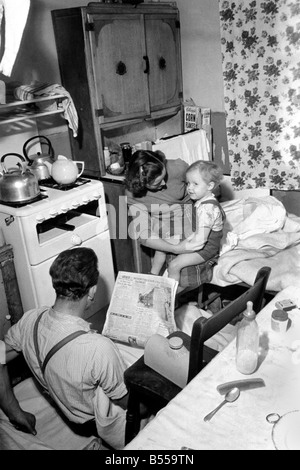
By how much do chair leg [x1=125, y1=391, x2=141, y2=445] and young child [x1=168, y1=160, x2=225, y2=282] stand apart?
110cm

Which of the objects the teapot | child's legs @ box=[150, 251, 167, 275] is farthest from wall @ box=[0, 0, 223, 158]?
child's legs @ box=[150, 251, 167, 275]

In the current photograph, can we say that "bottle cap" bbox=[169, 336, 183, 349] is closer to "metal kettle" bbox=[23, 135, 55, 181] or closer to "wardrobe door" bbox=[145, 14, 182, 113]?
"metal kettle" bbox=[23, 135, 55, 181]

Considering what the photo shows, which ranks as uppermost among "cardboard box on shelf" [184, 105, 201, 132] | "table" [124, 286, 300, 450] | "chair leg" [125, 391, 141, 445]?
"cardboard box on shelf" [184, 105, 201, 132]

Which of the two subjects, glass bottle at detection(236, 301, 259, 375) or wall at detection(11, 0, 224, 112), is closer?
glass bottle at detection(236, 301, 259, 375)

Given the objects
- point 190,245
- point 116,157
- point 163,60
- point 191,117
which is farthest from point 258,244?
point 163,60

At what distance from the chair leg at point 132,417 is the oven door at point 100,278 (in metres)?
1.21

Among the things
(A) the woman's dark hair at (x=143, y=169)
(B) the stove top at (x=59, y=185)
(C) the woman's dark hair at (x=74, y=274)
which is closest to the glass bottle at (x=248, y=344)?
(C) the woman's dark hair at (x=74, y=274)

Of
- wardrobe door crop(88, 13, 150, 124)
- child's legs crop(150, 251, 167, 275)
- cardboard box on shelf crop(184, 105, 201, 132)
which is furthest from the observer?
cardboard box on shelf crop(184, 105, 201, 132)

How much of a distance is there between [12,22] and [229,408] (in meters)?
2.14

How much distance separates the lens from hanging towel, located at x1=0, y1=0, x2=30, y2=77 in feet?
7.36

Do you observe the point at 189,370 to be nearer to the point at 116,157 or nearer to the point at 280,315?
the point at 280,315

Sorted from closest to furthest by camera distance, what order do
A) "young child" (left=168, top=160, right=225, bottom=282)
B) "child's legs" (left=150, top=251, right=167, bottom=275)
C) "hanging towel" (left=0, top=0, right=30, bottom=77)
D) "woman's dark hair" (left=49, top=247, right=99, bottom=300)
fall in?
"woman's dark hair" (left=49, top=247, right=99, bottom=300)
"hanging towel" (left=0, top=0, right=30, bottom=77)
"young child" (left=168, top=160, right=225, bottom=282)
"child's legs" (left=150, top=251, right=167, bottom=275)
